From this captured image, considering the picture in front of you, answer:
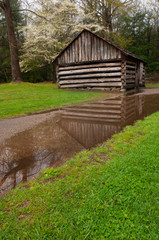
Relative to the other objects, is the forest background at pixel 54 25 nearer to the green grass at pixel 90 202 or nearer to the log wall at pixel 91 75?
the log wall at pixel 91 75

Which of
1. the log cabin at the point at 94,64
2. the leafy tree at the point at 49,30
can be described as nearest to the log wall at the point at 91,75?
the log cabin at the point at 94,64

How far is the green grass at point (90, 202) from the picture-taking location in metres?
1.65

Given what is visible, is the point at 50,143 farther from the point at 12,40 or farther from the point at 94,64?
the point at 12,40

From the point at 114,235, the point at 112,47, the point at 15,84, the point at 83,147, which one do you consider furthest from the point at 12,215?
the point at 15,84

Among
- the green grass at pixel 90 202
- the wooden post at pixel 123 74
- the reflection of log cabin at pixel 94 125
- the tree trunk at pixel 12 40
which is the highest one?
the tree trunk at pixel 12 40

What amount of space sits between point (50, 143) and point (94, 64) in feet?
40.7

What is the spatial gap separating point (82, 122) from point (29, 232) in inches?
154

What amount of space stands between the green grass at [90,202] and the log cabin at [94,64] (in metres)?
11.6

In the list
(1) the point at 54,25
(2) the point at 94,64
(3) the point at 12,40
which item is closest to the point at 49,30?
(1) the point at 54,25

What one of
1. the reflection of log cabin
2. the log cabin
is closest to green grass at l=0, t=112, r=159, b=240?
the reflection of log cabin

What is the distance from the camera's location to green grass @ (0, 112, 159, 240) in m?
1.65

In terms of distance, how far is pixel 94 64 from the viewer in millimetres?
14680

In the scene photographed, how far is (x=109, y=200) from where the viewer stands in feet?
6.53

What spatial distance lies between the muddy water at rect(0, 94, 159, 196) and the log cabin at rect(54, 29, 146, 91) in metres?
8.59
